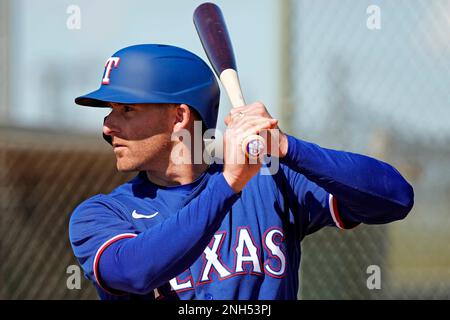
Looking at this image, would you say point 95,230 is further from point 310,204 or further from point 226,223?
point 310,204

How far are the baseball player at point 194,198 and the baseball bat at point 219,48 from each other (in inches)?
2.3

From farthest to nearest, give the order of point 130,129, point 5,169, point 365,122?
point 5,169
point 365,122
point 130,129

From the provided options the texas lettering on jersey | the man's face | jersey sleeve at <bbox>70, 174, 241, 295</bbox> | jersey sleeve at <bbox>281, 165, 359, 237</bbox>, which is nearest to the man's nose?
the man's face

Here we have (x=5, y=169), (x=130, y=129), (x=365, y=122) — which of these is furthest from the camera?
(x=5, y=169)

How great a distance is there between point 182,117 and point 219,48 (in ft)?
0.92

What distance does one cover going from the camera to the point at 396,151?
11.2 feet

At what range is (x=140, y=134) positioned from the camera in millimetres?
2018

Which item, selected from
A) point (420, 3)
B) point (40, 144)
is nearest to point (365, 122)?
point (420, 3)

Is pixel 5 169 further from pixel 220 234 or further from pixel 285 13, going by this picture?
pixel 220 234

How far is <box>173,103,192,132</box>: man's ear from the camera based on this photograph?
2091 mm

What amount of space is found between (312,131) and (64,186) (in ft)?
4.70

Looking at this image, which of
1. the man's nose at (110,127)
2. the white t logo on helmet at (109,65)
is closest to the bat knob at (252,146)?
the man's nose at (110,127)

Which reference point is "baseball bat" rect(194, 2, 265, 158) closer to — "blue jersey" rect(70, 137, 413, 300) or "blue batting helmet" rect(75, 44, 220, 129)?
"blue batting helmet" rect(75, 44, 220, 129)

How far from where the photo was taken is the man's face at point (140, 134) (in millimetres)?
2014
